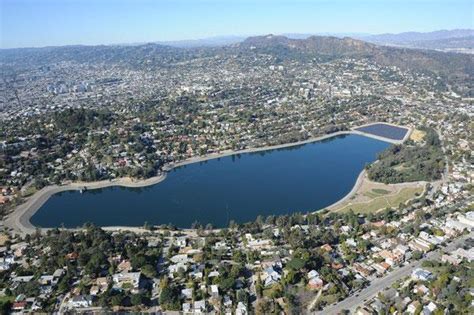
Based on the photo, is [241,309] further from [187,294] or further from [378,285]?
[378,285]

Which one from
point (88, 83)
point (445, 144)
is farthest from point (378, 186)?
point (88, 83)

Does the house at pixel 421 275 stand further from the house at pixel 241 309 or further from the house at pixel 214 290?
the house at pixel 214 290

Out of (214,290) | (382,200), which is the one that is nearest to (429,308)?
(214,290)

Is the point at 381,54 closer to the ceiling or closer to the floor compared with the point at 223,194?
closer to the ceiling

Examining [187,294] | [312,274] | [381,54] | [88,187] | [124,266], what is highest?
[381,54]

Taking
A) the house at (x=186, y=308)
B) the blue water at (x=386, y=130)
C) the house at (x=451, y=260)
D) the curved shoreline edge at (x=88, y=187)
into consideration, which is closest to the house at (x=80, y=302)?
the house at (x=186, y=308)
